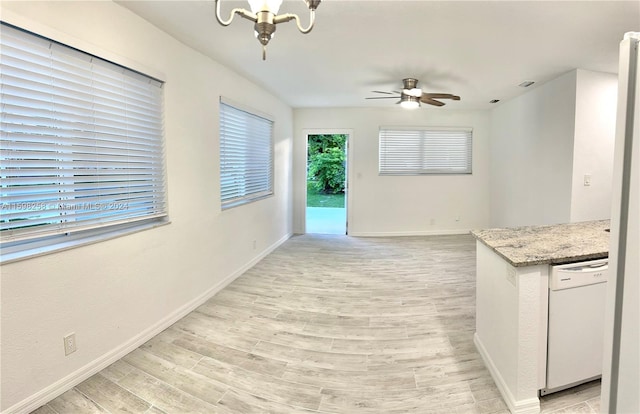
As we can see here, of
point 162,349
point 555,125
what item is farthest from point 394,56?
point 162,349

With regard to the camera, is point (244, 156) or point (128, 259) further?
Answer: point (244, 156)

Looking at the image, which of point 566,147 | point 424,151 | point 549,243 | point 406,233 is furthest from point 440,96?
point 406,233

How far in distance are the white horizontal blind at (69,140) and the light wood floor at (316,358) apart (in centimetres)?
101

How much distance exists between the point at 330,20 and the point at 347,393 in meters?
2.57

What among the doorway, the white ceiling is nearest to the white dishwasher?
the white ceiling

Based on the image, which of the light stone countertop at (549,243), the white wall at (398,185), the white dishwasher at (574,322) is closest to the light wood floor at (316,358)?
the white dishwasher at (574,322)

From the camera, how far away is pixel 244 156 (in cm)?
405

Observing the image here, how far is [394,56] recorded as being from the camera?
3.04 meters

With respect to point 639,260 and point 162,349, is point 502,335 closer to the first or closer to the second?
point 639,260

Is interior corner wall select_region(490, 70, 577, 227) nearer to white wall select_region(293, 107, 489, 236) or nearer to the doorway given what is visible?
white wall select_region(293, 107, 489, 236)

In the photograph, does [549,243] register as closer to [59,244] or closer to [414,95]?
[414,95]

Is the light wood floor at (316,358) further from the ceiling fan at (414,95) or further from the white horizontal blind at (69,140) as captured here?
the ceiling fan at (414,95)

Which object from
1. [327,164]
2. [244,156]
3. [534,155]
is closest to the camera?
[244,156]

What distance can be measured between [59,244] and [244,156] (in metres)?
2.49
